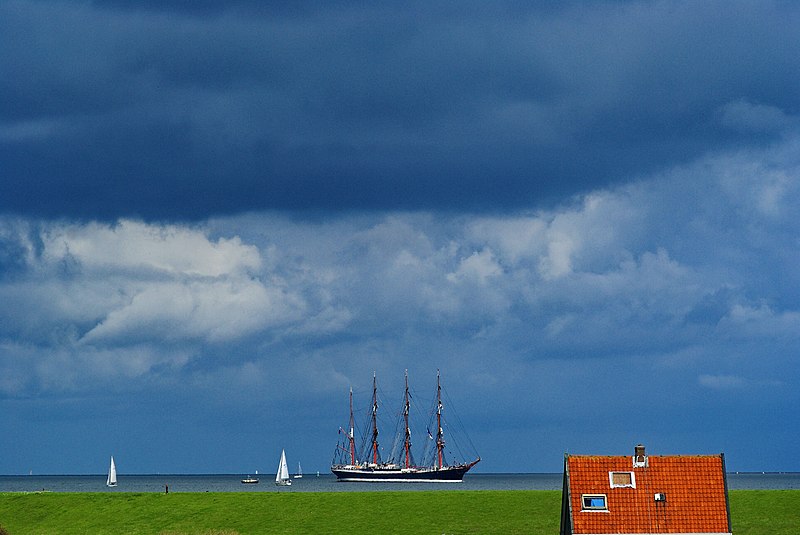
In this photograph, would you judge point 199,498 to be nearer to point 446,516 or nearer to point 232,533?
point 232,533

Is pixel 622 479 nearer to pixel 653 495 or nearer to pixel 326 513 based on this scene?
pixel 653 495

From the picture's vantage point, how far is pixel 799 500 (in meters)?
88.2

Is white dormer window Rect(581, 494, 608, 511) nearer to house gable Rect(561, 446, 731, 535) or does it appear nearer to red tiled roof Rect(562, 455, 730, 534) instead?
house gable Rect(561, 446, 731, 535)

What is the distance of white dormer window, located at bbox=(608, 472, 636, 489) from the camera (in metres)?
64.6

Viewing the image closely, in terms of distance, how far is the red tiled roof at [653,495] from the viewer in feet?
208

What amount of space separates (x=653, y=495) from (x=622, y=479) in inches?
81.6

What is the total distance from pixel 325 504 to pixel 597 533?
36691 millimetres

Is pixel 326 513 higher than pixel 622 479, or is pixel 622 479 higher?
pixel 622 479

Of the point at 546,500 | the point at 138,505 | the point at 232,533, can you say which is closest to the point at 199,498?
the point at 138,505

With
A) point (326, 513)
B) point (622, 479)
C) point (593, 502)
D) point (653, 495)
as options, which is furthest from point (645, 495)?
point (326, 513)

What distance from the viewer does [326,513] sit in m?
90.1

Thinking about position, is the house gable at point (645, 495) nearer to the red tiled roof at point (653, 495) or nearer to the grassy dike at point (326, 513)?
the red tiled roof at point (653, 495)

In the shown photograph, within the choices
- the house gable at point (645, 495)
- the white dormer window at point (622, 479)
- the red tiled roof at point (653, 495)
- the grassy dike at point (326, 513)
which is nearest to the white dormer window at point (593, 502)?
the house gable at point (645, 495)

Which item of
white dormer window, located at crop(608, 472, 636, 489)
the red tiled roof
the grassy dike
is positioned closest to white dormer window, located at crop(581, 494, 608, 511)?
the red tiled roof
